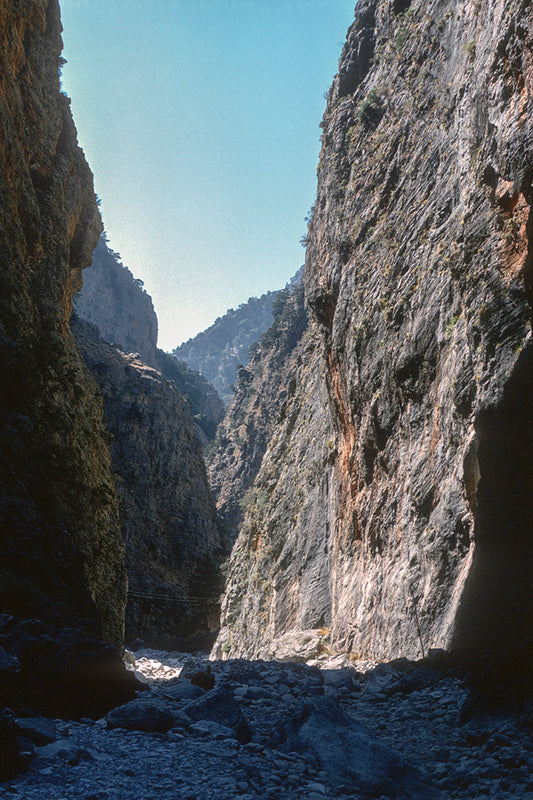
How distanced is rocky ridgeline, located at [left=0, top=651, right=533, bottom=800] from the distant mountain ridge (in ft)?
485

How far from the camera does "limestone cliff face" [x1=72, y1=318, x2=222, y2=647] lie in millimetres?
33844

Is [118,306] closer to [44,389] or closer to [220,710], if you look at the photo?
[44,389]

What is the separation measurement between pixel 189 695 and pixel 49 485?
451cm

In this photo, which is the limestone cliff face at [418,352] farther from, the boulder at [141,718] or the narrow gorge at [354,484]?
the boulder at [141,718]

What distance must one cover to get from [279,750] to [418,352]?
7.75 metres

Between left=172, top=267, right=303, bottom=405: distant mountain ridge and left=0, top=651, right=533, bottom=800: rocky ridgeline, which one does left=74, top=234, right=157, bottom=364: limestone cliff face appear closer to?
left=172, top=267, right=303, bottom=405: distant mountain ridge

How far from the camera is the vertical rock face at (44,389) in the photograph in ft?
28.0

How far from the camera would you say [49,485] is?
9.51m

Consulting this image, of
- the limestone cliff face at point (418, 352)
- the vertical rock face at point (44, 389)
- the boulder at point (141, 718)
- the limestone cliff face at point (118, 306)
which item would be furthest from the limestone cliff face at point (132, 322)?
the boulder at point (141, 718)

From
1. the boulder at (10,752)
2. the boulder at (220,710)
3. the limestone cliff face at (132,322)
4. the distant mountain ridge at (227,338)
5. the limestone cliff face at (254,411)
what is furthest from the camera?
the distant mountain ridge at (227,338)

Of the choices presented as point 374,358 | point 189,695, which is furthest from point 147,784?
point 374,358

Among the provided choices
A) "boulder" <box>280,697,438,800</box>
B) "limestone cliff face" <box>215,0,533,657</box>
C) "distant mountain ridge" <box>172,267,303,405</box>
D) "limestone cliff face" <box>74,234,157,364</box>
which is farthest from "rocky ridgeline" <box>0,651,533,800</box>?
"distant mountain ridge" <box>172,267,303,405</box>

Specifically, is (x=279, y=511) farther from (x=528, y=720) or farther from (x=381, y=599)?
(x=528, y=720)

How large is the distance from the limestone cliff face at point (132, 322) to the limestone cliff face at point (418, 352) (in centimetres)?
5573
